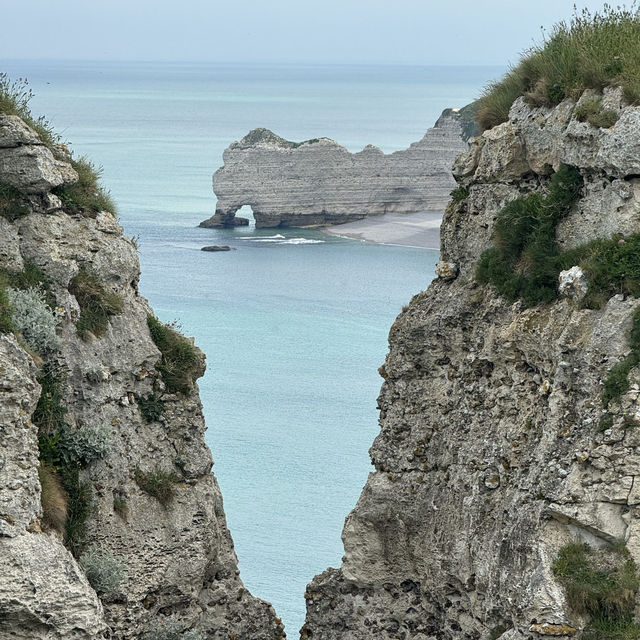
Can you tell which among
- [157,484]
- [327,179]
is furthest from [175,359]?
[327,179]

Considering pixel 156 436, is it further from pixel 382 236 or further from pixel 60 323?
pixel 382 236

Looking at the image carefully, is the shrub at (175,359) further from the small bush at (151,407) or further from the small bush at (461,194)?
the small bush at (461,194)

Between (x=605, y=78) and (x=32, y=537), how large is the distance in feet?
30.9

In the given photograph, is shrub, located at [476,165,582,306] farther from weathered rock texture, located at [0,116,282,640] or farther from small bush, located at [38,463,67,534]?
small bush, located at [38,463,67,534]

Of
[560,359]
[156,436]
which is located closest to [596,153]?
[560,359]

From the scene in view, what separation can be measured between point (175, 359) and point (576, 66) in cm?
724

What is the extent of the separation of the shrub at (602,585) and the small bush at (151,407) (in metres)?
6.66

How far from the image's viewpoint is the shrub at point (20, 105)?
57.6 feet

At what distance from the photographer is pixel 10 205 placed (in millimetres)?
17391

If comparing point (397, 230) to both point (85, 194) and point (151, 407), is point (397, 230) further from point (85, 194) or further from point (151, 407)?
point (151, 407)

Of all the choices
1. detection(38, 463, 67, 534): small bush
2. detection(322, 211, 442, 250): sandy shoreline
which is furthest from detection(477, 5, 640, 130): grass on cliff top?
detection(322, 211, 442, 250): sandy shoreline

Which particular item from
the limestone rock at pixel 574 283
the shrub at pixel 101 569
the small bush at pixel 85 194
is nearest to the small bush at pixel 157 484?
the shrub at pixel 101 569

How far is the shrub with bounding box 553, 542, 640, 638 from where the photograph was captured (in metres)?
13.3

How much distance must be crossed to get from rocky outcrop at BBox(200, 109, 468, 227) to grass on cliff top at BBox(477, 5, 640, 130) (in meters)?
57.0
